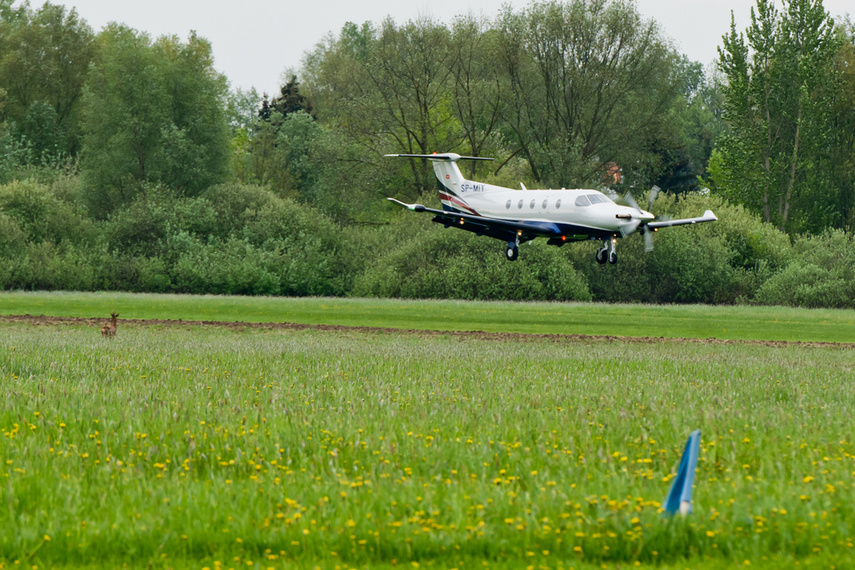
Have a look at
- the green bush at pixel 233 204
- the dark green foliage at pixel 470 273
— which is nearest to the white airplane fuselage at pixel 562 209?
the dark green foliage at pixel 470 273

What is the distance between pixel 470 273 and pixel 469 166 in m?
13.6

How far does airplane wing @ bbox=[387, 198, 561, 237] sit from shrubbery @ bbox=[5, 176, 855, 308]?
54.4 feet

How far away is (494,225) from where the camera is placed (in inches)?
1829

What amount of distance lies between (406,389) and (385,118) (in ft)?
200

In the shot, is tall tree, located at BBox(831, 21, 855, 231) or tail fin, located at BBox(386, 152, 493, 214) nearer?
tail fin, located at BBox(386, 152, 493, 214)

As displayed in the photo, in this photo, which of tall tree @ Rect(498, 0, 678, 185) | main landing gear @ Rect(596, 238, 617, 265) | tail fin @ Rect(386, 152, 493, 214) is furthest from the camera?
tall tree @ Rect(498, 0, 678, 185)

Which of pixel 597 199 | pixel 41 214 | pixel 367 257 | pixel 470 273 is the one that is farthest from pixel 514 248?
pixel 41 214

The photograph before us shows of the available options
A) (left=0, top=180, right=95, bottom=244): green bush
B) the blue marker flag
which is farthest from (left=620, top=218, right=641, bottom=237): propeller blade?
(left=0, top=180, right=95, bottom=244): green bush

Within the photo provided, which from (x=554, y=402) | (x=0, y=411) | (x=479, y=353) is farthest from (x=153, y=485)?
(x=479, y=353)

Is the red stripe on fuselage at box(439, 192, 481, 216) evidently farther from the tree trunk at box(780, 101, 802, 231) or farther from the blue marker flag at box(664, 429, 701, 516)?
the blue marker flag at box(664, 429, 701, 516)

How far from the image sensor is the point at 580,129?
72250mm

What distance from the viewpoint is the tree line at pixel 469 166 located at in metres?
66.9

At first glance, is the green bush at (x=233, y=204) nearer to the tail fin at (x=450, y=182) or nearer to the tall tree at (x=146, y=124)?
the tall tree at (x=146, y=124)

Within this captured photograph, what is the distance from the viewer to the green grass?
40.0 metres
